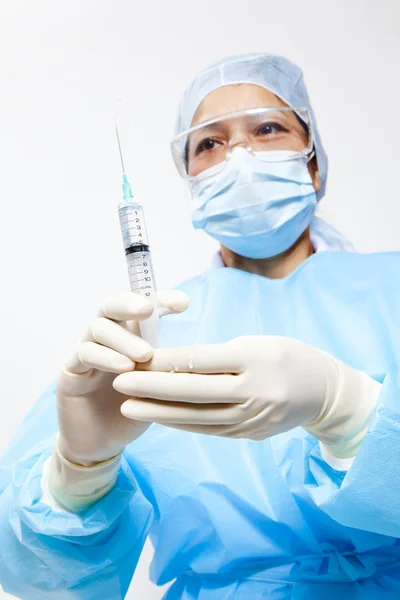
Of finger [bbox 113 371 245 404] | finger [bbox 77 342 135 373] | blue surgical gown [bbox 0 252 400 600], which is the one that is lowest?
blue surgical gown [bbox 0 252 400 600]

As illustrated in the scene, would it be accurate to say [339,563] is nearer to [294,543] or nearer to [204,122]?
[294,543]

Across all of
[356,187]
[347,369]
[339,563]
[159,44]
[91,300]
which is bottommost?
[339,563]

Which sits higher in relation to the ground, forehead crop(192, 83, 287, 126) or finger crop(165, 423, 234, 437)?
forehead crop(192, 83, 287, 126)

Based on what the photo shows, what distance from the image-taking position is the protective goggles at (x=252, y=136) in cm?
140

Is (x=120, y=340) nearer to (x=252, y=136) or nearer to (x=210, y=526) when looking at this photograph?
(x=210, y=526)

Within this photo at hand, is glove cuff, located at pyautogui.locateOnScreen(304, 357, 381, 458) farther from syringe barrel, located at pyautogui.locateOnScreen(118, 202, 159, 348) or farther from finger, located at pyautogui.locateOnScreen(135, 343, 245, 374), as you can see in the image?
syringe barrel, located at pyautogui.locateOnScreen(118, 202, 159, 348)

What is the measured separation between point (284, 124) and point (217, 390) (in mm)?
922

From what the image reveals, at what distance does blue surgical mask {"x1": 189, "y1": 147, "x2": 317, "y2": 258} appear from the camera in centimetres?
134

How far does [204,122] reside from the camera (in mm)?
1428

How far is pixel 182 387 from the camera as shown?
28.1 inches

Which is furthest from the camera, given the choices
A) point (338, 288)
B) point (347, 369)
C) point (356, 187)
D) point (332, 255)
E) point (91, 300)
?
point (356, 187)

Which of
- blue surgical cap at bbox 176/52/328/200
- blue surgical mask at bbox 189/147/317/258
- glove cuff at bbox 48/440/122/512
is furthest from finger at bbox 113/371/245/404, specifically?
blue surgical cap at bbox 176/52/328/200

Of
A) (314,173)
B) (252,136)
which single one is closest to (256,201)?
(252,136)

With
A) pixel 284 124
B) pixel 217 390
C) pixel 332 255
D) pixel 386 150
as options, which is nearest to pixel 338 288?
pixel 332 255
